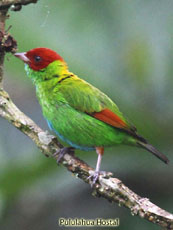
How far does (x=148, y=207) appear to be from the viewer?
3.82 meters

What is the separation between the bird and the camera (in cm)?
469

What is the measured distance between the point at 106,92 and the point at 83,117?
688 mm

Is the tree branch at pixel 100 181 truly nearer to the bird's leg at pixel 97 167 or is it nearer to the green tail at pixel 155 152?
the bird's leg at pixel 97 167

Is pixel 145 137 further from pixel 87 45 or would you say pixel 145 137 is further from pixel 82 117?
pixel 87 45

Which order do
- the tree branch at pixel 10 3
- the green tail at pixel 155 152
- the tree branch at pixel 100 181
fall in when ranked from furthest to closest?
the green tail at pixel 155 152
the tree branch at pixel 10 3
the tree branch at pixel 100 181

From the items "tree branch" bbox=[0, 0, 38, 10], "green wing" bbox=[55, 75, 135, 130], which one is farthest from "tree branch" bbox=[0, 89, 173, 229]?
"tree branch" bbox=[0, 0, 38, 10]

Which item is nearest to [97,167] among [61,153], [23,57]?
[61,153]

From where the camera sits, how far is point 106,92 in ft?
17.5

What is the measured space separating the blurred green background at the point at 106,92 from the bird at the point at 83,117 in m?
0.27

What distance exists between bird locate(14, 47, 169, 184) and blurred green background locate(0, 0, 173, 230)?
10.4 inches

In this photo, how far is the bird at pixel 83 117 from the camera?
15.4 feet

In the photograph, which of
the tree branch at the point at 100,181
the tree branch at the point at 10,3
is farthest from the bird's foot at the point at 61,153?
the tree branch at the point at 10,3

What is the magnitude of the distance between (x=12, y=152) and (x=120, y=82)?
3.97 ft

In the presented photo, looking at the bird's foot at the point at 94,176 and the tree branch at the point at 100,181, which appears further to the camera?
the bird's foot at the point at 94,176
